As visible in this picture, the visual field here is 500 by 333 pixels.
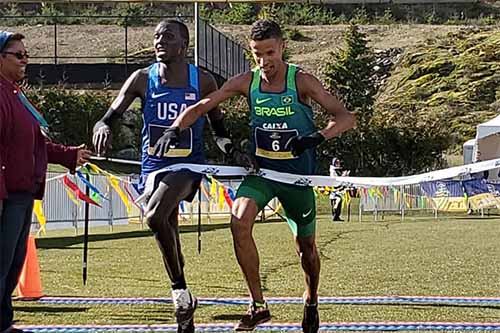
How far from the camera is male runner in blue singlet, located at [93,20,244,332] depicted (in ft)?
21.7

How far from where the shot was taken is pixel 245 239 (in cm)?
659

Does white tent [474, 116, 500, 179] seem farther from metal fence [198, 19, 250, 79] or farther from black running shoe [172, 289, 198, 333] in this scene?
black running shoe [172, 289, 198, 333]

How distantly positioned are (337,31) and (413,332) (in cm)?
6498

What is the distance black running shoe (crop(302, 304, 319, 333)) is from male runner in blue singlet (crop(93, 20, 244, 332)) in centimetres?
76

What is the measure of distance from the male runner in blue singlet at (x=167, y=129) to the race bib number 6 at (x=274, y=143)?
0.31 meters

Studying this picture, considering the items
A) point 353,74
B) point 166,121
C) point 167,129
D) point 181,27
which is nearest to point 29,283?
point 166,121

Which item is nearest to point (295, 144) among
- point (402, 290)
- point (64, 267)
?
point (402, 290)

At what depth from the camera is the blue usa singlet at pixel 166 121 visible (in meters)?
6.87

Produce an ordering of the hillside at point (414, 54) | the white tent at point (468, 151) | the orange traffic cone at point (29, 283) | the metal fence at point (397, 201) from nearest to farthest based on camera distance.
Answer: the orange traffic cone at point (29, 283)
the metal fence at point (397, 201)
the white tent at point (468, 151)
the hillside at point (414, 54)

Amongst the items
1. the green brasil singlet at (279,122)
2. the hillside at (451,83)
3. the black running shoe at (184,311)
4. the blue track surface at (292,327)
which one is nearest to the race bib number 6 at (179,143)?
the green brasil singlet at (279,122)

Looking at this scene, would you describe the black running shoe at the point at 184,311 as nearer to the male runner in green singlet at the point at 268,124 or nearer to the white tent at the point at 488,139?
the male runner in green singlet at the point at 268,124

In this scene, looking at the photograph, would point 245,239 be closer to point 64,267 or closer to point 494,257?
point 64,267

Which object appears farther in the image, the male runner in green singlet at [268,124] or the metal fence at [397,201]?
the metal fence at [397,201]

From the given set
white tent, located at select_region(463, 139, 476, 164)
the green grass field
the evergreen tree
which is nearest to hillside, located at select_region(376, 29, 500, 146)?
the evergreen tree
